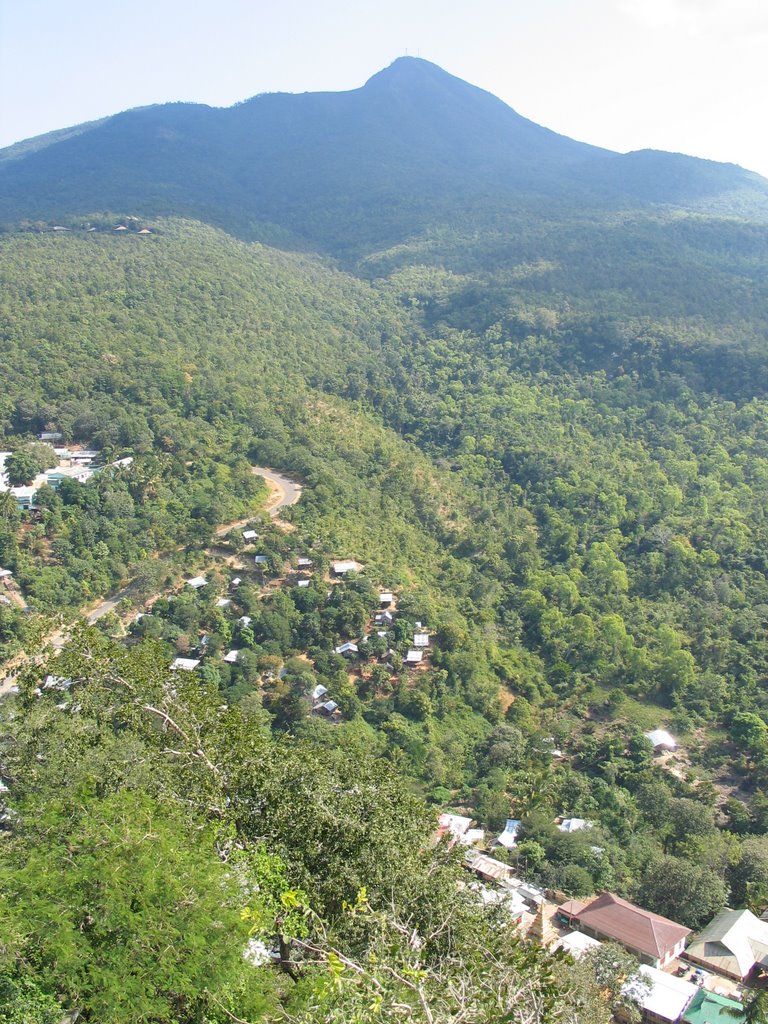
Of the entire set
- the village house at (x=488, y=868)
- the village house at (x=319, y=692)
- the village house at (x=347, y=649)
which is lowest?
the village house at (x=488, y=868)

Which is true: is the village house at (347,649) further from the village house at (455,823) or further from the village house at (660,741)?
the village house at (660,741)

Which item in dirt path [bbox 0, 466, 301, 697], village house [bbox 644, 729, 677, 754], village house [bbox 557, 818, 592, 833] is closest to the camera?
village house [bbox 557, 818, 592, 833]

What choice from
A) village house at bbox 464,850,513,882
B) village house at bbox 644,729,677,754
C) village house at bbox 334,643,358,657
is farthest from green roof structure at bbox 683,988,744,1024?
village house at bbox 334,643,358,657

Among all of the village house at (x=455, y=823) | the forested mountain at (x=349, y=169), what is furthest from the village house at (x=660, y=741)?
the forested mountain at (x=349, y=169)

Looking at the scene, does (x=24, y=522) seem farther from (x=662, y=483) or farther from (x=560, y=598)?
(x=662, y=483)

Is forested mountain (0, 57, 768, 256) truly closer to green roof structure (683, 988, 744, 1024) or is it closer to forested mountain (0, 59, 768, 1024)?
forested mountain (0, 59, 768, 1024)
